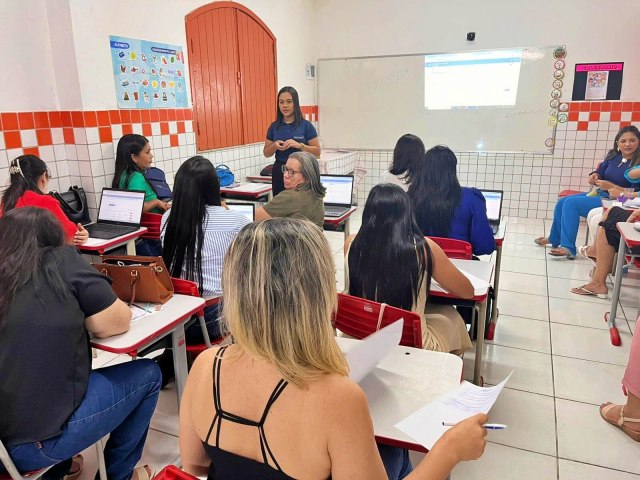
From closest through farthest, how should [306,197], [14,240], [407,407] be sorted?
[407,407] < [14,240] < [306,197]

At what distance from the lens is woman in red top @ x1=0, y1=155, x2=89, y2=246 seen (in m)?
2.82

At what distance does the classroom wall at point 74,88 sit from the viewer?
3.33 m

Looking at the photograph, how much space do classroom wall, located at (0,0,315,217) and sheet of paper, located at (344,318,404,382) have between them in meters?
3.05

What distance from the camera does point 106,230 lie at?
3.52 metres

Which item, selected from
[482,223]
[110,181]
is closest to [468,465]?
[482,223]

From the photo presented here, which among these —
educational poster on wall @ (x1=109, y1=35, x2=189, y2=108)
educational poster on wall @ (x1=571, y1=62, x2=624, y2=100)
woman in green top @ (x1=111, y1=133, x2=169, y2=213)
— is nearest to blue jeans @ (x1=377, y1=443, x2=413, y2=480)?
woman in green top @ (x1=111, y1=133, x2=169, y2=213)

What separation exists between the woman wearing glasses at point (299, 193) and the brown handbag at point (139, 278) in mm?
1225

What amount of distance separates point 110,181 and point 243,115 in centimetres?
205

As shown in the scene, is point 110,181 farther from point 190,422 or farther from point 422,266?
point 190,422

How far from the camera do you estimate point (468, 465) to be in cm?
215

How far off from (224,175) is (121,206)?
54.6 inches

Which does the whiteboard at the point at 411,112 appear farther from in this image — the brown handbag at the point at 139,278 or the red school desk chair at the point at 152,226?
the brown handbag at the point at 139,278

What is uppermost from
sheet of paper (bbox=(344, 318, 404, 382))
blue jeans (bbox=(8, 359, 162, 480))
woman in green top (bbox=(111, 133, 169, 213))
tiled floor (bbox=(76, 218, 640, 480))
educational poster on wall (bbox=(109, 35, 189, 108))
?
educational poster on wall (bbox=(109, 35, 189, 108))

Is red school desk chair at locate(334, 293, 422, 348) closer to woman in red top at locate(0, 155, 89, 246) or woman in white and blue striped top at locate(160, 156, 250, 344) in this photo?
woman in white and blue striped top at locate(160, 156, 250, 344)
